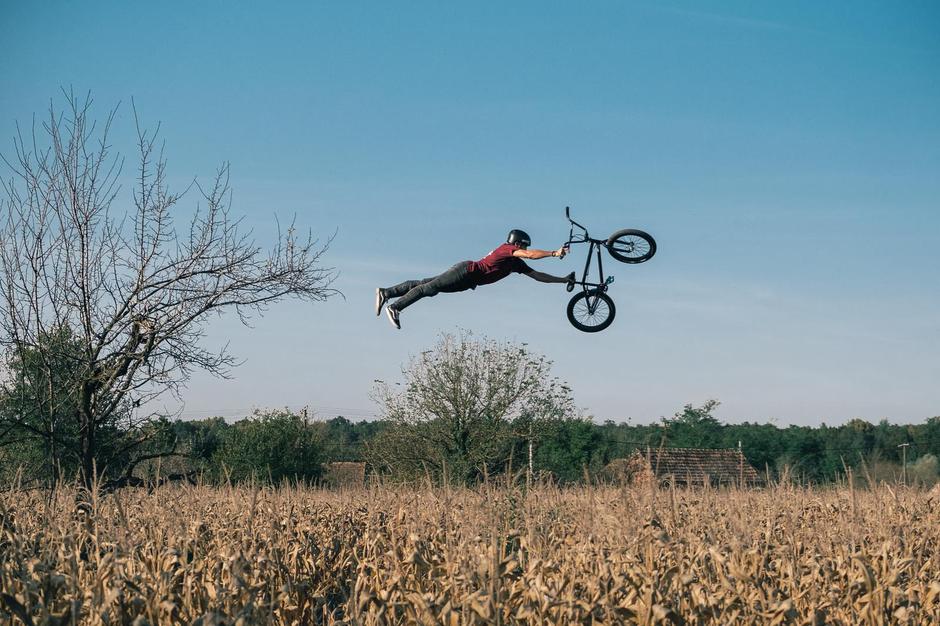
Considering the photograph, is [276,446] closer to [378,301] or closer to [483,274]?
[378,301]

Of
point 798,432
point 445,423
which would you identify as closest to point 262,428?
point 445,423

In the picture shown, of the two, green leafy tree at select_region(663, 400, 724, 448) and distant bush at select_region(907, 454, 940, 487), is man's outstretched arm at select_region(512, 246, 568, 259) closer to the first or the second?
distant bush at select_region(907, 454, 940, 487)

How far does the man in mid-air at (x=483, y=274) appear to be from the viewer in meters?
10.8

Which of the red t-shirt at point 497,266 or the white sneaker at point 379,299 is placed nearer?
the red t-shirt at point 497,266

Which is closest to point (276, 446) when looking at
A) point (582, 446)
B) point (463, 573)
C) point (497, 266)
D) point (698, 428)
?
point (582, 446)

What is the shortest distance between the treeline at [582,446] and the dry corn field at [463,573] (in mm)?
755

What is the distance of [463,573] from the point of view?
19.7 ft

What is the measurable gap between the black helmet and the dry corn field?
10.3 feet

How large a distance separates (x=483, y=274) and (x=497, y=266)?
0.26m

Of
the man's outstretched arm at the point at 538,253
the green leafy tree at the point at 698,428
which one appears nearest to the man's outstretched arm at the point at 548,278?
the man's outstretched arm at the point at 538,253

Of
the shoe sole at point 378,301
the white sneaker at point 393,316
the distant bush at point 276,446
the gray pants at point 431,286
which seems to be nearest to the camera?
the gray pants at point 431,286

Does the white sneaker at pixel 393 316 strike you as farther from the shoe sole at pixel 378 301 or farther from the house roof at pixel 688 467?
the house roof at pixel 688 467

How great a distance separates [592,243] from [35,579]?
775cm

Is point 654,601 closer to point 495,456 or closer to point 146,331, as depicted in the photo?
point 146,331
